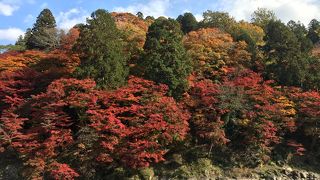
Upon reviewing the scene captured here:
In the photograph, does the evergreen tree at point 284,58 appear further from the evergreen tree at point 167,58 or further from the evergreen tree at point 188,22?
the evergreen tree at point 188,22

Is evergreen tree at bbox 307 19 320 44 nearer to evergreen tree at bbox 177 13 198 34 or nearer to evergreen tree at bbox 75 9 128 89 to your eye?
evergreen tree at bbox 177 13 198 34

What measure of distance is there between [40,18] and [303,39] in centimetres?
2443

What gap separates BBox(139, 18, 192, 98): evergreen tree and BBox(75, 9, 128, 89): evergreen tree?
1862 mm

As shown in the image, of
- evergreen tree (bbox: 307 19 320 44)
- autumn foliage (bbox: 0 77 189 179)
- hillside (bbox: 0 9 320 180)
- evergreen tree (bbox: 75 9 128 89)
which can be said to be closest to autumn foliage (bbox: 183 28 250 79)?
hillside (bbox: 0 9 320 180)

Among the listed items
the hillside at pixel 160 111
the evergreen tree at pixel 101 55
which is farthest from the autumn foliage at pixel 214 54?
the evergreen tree at pixel 101 55

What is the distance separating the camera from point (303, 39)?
36000 mm

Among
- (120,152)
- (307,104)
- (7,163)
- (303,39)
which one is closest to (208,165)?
(120,152)

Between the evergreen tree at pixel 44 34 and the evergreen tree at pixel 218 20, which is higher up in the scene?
the evergreen tree at pixel 218 20

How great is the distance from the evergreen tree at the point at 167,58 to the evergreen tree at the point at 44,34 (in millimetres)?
12460

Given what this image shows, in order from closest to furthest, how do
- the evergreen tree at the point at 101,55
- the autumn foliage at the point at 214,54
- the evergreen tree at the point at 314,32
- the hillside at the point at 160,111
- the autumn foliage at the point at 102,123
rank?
the autumn foliage at the point at 102,123, the hillside at the point at 160,111, the evergreen tree at the point at 101,55, the autumn foliage at the point at 214,54, the evergreen tree at the point at 314,32

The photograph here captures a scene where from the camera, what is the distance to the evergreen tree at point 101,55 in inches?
1136

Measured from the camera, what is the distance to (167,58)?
1187 inches

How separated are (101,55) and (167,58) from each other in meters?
4.53

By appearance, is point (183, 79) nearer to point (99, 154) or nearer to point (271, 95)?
point (271, 95)
